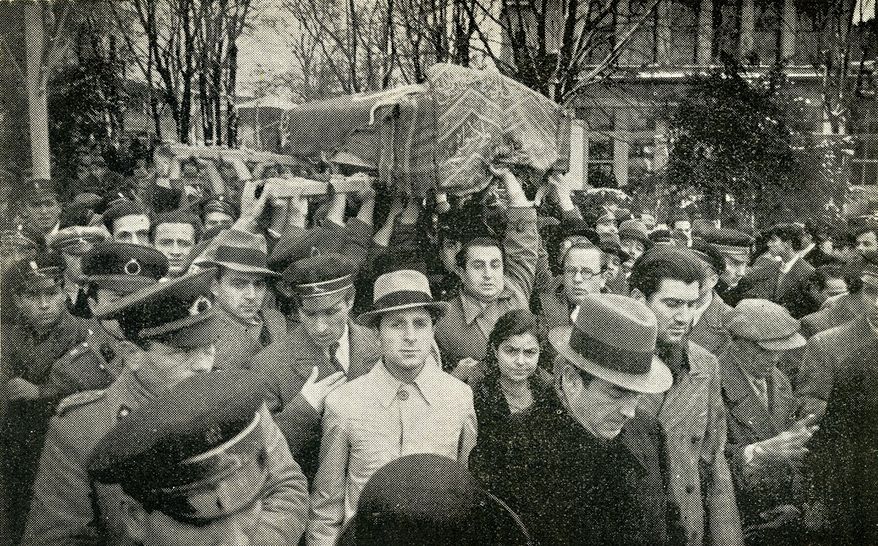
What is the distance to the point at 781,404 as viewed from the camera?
5.11 m

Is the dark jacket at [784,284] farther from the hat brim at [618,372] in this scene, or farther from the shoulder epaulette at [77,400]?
the shoulder epaulette at [77,400]

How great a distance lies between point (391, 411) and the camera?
461 cm

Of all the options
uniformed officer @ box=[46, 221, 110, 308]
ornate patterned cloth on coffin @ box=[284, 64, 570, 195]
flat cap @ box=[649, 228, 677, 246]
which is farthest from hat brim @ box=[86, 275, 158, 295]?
flat cap @ box=[649, 228, 677, 246]

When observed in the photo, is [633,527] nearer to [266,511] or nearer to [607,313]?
[607,313]

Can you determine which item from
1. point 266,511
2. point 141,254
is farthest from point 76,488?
point 141,254

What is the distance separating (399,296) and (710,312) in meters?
1.79

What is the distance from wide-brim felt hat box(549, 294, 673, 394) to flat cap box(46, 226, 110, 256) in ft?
8.29

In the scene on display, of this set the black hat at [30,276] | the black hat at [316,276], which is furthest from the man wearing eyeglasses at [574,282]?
the black hat at [30,276]

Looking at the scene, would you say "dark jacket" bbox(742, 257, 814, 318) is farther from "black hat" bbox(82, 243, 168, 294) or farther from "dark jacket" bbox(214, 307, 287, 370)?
"black hat" bbox(82, 243, 168, 294)

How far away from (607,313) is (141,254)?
7.87 feet

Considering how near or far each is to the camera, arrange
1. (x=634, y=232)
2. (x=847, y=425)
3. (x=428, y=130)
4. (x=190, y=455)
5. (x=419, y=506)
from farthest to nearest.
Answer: (x=634, y=232), (x=847, y=425), (x=428, y=130), (x=190, y=455), (x=419, y=506)

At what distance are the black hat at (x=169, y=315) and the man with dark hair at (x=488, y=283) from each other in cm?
121

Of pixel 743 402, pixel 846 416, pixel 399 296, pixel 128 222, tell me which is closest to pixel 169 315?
pixel 128 222

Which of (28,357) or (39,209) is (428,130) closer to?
(39,209)
